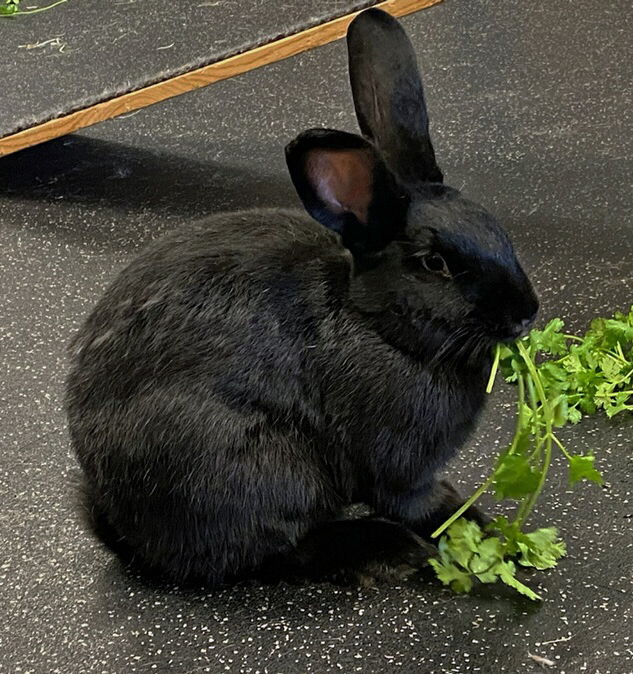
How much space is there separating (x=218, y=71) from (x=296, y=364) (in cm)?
119

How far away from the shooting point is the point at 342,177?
121 centimetres

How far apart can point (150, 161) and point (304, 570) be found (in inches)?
60.2

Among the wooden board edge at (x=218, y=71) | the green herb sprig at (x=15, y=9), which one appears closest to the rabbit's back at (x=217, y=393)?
the wooden board edge at (x=218, y=71)

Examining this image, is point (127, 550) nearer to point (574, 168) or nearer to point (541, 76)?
point (574, 168)

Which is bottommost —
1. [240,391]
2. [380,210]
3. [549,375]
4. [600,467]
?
[600,467]

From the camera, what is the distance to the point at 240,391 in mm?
1294

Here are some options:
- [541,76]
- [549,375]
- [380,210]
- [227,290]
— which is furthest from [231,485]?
[541,76]

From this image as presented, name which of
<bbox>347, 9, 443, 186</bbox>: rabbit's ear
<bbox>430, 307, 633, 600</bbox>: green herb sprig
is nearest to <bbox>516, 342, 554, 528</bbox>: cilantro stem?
<bbox>430, 307, 633, 600</bbox>: green herb sprig

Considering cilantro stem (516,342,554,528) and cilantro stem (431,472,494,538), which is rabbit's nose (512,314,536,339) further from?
cilantro stem (431,472,494,538)

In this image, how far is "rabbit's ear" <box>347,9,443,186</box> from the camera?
1290 mm

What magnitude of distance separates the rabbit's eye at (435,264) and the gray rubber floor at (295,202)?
15.7 inches

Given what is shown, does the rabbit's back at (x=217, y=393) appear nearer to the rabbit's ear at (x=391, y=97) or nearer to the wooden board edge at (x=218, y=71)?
the rabbit's ear at (x=391, y=97)

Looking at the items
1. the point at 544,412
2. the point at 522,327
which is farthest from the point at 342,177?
the point at 544,412

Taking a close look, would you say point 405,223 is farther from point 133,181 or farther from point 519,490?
point 133,181
